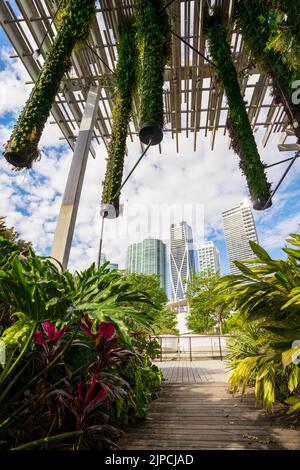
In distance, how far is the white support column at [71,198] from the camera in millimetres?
3852

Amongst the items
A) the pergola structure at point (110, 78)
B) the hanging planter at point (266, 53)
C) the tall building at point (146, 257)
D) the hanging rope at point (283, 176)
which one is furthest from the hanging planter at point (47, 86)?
the tall building at point (146, 257)

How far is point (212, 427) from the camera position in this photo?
2.05 m

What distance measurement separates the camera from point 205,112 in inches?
265

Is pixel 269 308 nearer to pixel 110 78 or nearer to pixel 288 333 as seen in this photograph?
pixel 288 333

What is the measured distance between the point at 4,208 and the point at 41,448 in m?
2.87

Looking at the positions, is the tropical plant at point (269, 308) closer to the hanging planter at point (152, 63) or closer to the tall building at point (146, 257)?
the hanging planter at point (152, 63)

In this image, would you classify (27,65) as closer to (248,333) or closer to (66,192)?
(66,192)

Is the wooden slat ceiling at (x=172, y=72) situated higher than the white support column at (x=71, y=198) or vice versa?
the wooden slat ceiling at (x=172, y=72)

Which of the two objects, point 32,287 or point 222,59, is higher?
point 222,59

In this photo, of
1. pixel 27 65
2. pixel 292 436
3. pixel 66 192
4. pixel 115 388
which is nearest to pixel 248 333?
pixel 292 436

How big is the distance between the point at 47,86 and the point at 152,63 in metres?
1.41

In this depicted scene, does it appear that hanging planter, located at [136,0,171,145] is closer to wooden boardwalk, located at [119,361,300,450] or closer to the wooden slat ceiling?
the wooden slat ceiling

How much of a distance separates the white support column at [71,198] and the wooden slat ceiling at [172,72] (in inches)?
51.8

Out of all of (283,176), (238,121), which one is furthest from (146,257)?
(283,176)
